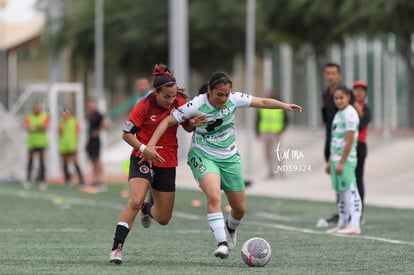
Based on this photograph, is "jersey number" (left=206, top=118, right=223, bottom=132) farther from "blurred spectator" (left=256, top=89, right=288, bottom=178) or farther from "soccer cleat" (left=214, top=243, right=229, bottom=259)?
"blurred spectator" (left=256, top=89, right=288, bottom=178)

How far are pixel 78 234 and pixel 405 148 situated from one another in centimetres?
2023

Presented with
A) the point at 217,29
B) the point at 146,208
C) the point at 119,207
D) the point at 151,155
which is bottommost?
the point at 119,207

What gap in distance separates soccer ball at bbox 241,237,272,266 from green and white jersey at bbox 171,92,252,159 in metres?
1.12

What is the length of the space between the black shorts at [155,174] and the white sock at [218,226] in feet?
2.04

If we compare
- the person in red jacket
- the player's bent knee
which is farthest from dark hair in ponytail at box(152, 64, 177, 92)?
the player's bent knee

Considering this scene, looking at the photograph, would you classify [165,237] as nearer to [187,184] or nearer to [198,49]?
[187,184]

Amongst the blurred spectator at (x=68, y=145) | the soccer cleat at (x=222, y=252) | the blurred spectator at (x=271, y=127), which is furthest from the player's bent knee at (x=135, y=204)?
the blurred spectator at (x=271, y=127)

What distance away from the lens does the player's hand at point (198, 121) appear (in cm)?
1266

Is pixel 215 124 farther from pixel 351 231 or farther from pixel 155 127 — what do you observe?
pixel 351 231

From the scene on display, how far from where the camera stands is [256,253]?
1213 centimetres

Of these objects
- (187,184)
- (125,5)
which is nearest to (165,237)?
(187,184)

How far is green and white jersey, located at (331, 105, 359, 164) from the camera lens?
16.3 m

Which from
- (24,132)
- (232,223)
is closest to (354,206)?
(232,223)

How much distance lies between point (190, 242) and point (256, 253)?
2.96 meters
